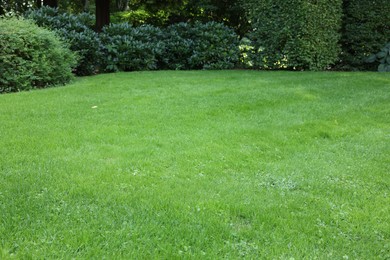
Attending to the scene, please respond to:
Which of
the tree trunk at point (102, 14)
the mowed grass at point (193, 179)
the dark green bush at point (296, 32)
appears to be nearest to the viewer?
the mowed grass at point (193, 179)

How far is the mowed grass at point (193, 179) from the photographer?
91.5 inches

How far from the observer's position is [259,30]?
37.2 feet

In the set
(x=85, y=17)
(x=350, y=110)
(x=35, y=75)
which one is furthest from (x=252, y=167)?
(x=85, y=17)

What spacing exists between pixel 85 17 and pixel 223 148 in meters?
9.52

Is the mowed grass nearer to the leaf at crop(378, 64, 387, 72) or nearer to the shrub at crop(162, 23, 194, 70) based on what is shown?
the leaf at crop(378, 64, 387, 72)

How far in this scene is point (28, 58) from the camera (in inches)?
310

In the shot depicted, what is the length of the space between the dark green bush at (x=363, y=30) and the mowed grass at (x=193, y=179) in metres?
6.07

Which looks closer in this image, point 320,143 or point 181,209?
point 181,209

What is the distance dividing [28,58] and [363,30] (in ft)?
32.6

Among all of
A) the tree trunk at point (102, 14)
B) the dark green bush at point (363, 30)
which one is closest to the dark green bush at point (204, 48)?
the tree trunk at point (102, 14)

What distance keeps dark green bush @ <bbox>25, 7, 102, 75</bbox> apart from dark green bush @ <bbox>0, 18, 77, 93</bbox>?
154cm

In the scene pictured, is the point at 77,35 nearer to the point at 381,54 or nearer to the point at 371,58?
the point at 371,58

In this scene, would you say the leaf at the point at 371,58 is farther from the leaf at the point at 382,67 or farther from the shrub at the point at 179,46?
the shrub at the point at 179,46

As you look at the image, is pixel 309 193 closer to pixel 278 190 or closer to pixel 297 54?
pixel 278 190
